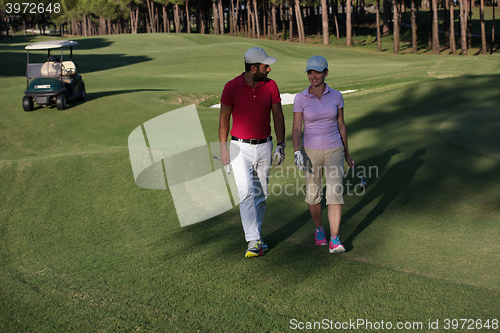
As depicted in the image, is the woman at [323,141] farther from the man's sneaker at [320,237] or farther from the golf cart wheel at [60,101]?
the golf cart wheel at [60,101]

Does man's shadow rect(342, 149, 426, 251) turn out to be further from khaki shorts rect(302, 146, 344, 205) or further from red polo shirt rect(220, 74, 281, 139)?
red polo shirt rect(220, 74, 281, 139)

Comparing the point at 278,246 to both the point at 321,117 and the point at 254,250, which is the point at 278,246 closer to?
the point at 254,250

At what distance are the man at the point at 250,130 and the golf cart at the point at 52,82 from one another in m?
12.3

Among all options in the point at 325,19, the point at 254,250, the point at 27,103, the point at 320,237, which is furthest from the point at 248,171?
the point at 325,19

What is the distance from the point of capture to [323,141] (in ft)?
16.3

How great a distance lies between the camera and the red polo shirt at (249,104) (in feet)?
16.1

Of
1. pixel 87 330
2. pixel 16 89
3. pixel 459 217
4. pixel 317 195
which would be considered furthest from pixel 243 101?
pixel 16 89

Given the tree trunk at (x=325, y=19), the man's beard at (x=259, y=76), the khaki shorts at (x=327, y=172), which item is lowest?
the khaki shorts at (x=327, y=172)

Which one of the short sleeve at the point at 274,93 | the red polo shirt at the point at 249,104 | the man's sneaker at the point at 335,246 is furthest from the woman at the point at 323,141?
the red polo shirt at the point at 249,104

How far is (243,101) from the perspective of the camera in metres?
4.92

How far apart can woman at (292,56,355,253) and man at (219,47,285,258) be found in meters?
0.31

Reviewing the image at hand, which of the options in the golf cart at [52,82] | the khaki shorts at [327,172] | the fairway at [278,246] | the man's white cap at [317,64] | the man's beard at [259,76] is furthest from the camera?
the golf cart at [52,82]

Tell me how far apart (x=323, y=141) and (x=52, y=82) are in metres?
13.5

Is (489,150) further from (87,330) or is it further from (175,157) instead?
(87,330)
